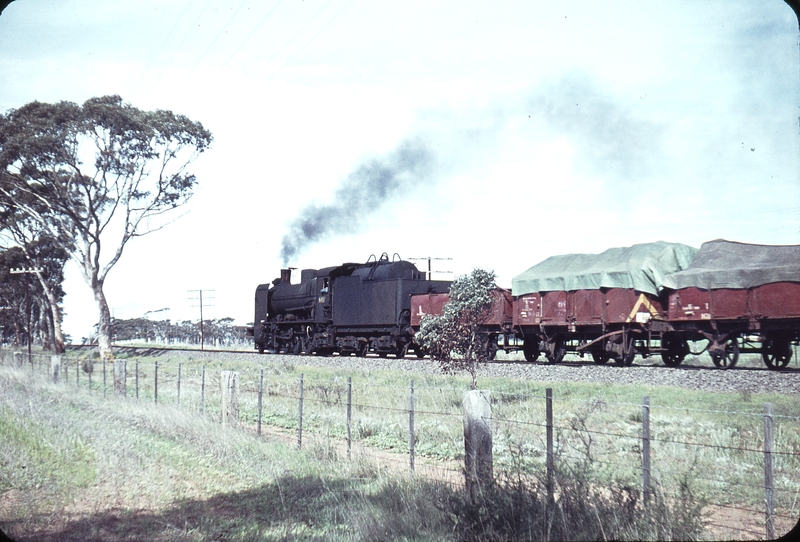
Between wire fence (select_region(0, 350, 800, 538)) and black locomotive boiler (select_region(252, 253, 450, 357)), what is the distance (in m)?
7.45

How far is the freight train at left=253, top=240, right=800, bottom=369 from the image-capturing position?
612 inches

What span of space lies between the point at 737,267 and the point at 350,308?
1435 centimetres

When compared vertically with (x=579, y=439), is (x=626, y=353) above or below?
above

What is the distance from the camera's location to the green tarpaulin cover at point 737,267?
1505 cm

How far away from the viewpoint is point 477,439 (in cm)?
612

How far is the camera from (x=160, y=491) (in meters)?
7.32

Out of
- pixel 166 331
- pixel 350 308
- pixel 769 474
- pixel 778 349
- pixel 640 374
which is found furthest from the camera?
pixel 166 331

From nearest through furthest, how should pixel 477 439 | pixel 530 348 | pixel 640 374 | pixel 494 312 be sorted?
pixel 477 439 → pixel 640 374 → pixel 494 312 → pixel 530 348

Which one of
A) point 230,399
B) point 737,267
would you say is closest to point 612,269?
point 737,267

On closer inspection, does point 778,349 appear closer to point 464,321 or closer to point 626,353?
point 626,353

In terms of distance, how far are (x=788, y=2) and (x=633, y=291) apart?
1459 cm

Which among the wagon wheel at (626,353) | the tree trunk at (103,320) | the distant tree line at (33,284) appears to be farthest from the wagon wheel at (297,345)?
the distant tree line at (33,284)

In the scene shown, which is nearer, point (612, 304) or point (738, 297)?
point (738, 297)

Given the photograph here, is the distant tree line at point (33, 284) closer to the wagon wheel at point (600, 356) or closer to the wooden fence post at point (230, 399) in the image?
the wooden fence post at point (230, 399)
